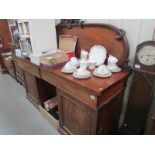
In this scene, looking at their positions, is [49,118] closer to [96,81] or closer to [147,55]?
[96,81]

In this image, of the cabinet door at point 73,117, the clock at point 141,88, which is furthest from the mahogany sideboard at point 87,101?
the clock at point 141,88

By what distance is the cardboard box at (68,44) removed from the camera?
1.71m

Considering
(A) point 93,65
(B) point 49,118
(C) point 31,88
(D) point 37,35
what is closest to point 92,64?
(A) point 93,65

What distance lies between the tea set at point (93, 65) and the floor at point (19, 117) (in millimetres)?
1008

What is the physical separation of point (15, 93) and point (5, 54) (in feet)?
4.73

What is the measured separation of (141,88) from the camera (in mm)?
1250

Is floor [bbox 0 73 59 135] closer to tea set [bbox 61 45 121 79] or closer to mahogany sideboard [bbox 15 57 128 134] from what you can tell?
mahogany sideboard [bbox 15 57 128 134]

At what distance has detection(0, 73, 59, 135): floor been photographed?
1.84 meters

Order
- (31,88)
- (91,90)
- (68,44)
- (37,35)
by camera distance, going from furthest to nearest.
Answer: (31,88) < (68,44) < (37,35) < (91,90)

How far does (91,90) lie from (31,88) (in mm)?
1533

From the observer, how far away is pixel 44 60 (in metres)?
1.50

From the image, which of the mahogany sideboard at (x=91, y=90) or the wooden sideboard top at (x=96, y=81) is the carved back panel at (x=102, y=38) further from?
the wooden sideboard top at (x=96, y=81)

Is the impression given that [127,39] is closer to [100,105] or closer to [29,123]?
[100,105]
